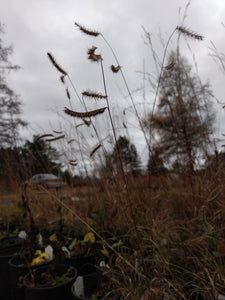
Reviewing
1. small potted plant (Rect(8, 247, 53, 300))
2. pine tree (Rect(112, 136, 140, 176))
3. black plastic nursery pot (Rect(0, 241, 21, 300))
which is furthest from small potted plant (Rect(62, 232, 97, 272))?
pine tree (Rect(112, 136, 140, 176))

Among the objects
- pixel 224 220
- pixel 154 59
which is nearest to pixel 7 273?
pixel 224 220

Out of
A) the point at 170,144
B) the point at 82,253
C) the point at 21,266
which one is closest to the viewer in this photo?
the point at 21,266

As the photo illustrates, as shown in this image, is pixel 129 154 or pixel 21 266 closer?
pixel 21 266

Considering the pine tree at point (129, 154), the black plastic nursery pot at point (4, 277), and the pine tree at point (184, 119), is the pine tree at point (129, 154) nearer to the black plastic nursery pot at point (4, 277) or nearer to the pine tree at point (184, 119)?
the pine tree at point (184, 119)

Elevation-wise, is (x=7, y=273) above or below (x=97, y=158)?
below

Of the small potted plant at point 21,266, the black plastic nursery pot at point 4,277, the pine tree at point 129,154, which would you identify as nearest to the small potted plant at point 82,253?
the small potted plant at point 21,266

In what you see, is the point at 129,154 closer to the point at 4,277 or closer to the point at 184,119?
the point at 184,119

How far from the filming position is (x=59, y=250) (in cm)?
120

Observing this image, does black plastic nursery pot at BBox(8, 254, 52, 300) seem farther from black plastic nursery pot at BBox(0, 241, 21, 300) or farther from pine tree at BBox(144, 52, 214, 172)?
pine tree at BBox(144, 52, 214, 172)

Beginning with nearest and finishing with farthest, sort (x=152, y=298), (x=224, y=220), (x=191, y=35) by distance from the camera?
(x=152, y=298) → (x=191, y=35) → (x=224, y=220)

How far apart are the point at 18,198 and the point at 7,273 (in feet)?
3.33

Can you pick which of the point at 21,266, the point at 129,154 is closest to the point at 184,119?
the point at 129,154

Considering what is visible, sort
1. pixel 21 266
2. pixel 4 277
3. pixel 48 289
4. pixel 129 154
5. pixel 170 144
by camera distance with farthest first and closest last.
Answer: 1. pixel 170 144
2. pixel 129 154
3. pixel 4 277
4. pixel 21 266
5. pixel 48 289

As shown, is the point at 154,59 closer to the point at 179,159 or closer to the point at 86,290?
the point at 179,159
